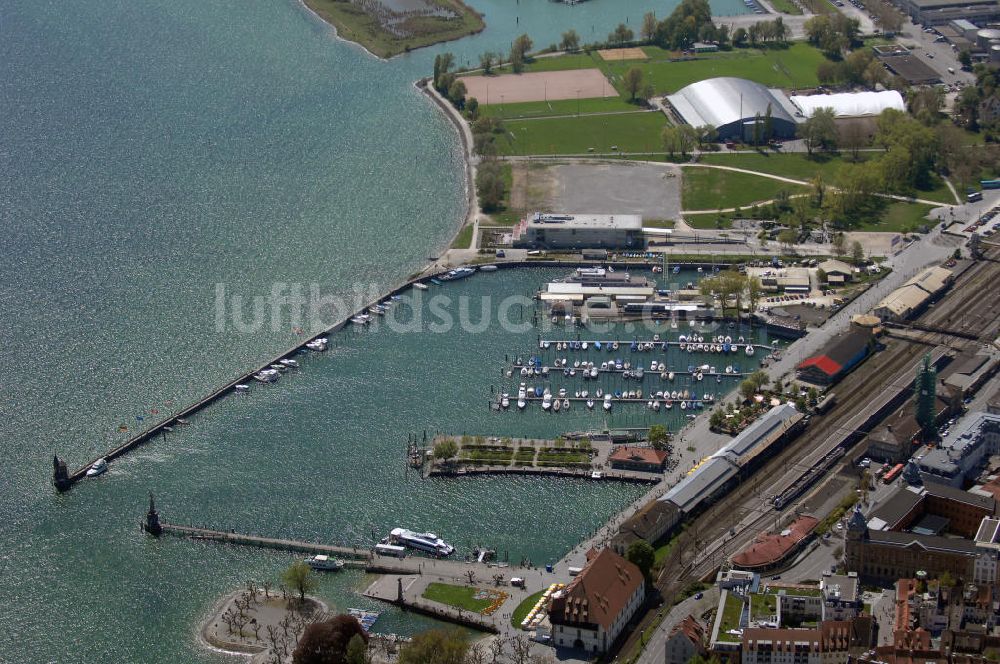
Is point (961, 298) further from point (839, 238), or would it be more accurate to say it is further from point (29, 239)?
point (29, 239)

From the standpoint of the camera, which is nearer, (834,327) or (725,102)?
(834,327)

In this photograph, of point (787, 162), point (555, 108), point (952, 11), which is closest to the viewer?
point (787, 162)

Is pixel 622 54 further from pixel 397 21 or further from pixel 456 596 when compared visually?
pixel 456 596

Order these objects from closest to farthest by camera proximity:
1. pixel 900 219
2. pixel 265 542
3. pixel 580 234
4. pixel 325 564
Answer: pixel 325 564, pixel 265 542, pixel 580 234, pixel 900 219

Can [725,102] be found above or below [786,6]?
below

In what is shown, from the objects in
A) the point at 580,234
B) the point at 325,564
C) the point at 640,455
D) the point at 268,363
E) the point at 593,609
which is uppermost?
the point at 580,234

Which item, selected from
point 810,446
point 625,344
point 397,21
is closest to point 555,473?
point 810,446

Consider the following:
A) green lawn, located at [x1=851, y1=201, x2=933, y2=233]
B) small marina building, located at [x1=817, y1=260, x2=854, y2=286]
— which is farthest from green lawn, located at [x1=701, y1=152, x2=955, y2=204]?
small marina building, located at [x1=817, y1=260, x2=854, y2=286]
